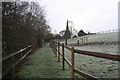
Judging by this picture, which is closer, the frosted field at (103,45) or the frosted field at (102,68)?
the frosted field at (102,68)

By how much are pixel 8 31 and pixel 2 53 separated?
103cm

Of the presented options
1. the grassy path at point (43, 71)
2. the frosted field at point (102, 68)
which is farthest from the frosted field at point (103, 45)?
the grassy path at point (43, 71)

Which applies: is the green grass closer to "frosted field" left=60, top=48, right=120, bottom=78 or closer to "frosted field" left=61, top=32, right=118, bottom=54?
"frosted field" left=60, top=48, right=120, bottom=78

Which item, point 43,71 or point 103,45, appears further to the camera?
point 103,45

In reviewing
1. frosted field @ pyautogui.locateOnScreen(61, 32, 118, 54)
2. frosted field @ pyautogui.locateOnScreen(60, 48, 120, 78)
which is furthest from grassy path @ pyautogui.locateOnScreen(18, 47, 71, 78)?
frosted field @ pyautogui.locateOnScreen(61, 32, 118, 54)

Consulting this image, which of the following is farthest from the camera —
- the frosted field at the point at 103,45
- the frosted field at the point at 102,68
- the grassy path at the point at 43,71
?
the frosted field at the point at 103,45

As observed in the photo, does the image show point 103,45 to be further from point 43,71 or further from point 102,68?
point 43,71

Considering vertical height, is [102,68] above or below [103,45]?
below

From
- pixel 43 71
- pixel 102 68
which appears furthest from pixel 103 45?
pixel 43 71

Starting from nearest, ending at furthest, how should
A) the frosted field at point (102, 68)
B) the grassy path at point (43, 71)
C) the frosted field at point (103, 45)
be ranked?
the frosted field at point (102, 68), the grassy path at point (43, 71), the frosted field at point (103, 45)

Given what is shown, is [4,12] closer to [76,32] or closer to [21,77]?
[21,77]

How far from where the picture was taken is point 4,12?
6.95 m

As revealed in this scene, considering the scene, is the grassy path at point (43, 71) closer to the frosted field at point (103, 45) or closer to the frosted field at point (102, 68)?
the frosted field at point (102, 68)

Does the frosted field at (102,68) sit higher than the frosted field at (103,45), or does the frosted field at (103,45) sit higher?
the frosted field at (103,45)
